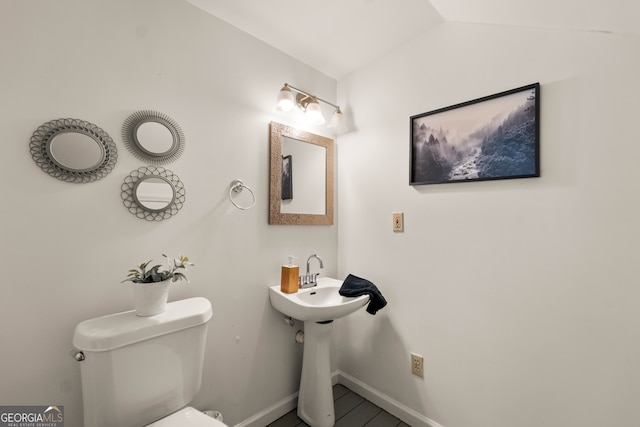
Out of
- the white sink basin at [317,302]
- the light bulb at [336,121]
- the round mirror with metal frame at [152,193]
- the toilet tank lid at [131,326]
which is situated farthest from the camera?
the light bulb at [336,121]

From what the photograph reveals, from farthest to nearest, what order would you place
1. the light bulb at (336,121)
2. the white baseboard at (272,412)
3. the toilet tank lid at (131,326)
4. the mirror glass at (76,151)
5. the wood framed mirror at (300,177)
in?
the light bulb at (336,121)
the wood framed mirror at (300,177)
the white baseboard at (272,412)
the mirror glass at (76,151)
the toilet tank lid at (131,326)

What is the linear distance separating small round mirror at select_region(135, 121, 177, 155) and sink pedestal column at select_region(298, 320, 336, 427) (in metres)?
1.19

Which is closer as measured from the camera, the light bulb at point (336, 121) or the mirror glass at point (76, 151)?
the mirror glass at point (76, 151)

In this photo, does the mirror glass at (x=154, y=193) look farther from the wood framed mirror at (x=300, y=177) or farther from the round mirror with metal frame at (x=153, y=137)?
the wood framed mirror at (x=300, y=177)

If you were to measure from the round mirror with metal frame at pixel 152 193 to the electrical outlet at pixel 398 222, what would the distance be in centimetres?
120

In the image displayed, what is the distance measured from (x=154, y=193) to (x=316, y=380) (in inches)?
52.0

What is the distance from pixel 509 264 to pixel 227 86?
1.68 m

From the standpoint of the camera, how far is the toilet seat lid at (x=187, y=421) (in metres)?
0.97

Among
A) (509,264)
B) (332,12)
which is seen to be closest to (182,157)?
(332,12)

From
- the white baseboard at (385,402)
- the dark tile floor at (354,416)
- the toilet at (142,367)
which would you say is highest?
the toilet at (142,367)

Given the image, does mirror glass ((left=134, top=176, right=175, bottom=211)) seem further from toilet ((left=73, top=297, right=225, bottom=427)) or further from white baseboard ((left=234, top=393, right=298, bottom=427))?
white baseboard ((left=234, top=393, right=298, bottom=427))

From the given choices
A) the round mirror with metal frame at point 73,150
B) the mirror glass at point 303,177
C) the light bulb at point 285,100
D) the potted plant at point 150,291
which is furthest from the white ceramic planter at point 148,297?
the light bulb at point 285,100

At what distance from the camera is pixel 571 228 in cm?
113

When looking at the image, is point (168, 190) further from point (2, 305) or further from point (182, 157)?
point (2, 305)
